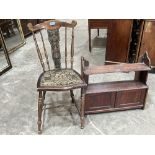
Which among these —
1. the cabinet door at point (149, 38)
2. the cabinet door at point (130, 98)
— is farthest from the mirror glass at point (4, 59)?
the cabinet door at point (149, 38)

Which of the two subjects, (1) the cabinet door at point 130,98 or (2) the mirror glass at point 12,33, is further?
(2) the mirror glass at point 12,33

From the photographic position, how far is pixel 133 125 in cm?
197

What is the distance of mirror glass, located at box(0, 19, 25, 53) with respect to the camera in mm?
3268

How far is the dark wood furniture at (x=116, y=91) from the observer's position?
1.94m

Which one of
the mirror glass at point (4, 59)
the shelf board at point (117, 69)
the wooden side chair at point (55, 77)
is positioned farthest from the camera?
the mirror glass at point (4, 59)

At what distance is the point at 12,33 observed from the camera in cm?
350

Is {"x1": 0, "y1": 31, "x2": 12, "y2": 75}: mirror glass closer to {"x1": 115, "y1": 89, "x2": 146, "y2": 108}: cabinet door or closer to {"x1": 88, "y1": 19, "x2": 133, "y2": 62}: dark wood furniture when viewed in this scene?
{"x1": 88, "y1": 19, "x2": 133, "y2": 62}: dark wood furniture

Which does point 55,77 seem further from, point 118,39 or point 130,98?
point 118,39

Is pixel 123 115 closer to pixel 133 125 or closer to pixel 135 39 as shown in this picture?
pixel 133 125

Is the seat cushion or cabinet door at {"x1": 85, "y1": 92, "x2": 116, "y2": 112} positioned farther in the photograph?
cabinet door at {"x1": 85, "y1": 92, "x2": 116, "y2": 112}

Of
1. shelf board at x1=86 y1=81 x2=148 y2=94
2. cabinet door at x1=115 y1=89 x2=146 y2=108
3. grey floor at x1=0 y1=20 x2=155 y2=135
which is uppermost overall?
shelf board at x1=86 y1=81 x2=148 y2=94

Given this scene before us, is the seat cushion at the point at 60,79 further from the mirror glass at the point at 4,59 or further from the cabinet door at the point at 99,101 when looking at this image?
the mirror glass at the point at 4,59

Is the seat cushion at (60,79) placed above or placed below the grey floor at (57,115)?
above

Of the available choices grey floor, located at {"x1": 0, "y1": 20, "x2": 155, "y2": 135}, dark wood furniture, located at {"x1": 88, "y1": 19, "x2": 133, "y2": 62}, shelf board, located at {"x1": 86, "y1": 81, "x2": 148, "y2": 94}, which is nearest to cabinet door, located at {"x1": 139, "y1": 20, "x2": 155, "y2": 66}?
dark wood furniture, located at {"x1": 88, "y1": 19, "x2": 133, "y2": 62}
